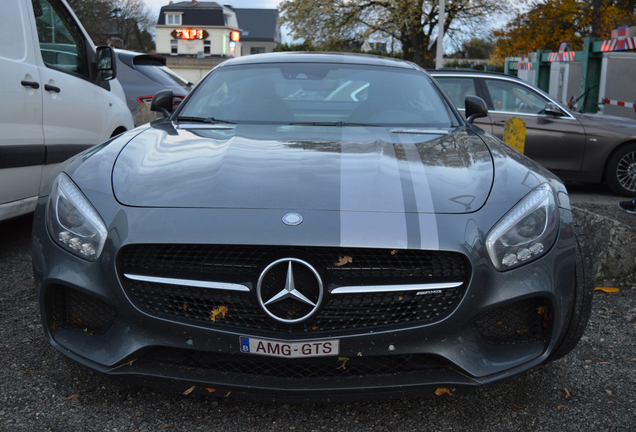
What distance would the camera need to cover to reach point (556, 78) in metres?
14.5

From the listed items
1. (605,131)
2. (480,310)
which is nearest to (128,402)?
(480,310)

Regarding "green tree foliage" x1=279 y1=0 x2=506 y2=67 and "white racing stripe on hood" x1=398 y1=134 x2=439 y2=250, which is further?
"green tree foliage" x1=279 y1=0 x2=506 y2=67

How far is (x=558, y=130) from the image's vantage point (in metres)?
7.44

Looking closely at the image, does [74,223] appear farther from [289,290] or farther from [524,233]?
[524,233]

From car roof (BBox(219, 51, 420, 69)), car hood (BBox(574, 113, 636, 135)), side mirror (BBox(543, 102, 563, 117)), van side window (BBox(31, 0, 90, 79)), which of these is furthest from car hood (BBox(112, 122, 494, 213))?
car hood (BBox(574, 113, 636, 135))

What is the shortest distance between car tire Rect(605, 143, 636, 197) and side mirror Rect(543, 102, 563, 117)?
2.82ft

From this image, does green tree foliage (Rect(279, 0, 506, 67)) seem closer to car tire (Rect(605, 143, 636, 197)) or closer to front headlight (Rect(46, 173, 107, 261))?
car tire (Rect(605, 143, 636, 197))

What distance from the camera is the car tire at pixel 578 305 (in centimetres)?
233

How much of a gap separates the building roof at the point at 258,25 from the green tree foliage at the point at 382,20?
56.2 meters

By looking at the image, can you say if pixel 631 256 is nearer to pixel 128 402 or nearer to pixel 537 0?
pixel 128 402

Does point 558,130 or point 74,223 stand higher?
point 74,223

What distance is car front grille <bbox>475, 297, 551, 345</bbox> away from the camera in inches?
88.0

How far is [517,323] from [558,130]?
5751 mm

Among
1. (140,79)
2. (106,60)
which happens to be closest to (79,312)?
(106,60)
